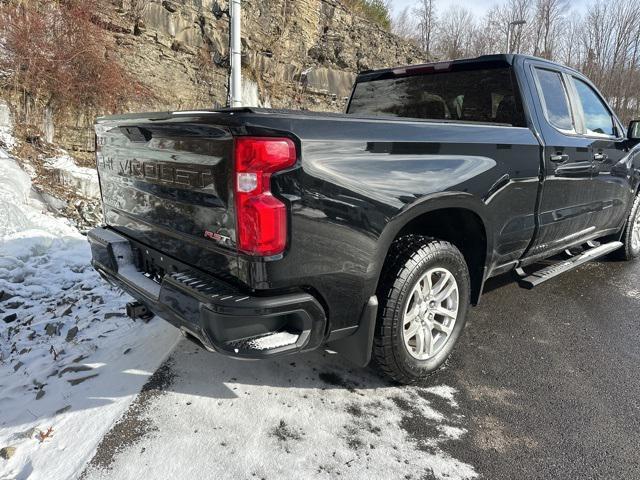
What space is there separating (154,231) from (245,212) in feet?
2.83

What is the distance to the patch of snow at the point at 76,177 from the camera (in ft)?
23.8

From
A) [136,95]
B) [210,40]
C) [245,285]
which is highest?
[210,40]

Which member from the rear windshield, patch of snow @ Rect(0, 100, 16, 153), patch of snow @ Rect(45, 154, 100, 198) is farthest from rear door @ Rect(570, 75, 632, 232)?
patch of snow @ Rect(0, 100, 16, 153)

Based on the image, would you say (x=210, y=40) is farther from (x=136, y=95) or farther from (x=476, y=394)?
(x=476, y=394)

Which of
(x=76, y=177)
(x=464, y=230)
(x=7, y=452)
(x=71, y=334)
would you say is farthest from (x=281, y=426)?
(x=76, y=177)

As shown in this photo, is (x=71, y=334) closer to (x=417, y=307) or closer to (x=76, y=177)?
(x=417, y=307)

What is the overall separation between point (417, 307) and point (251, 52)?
14.0m

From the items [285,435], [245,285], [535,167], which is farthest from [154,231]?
[535,167]

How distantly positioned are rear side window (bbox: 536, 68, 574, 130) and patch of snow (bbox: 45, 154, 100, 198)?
654 cm

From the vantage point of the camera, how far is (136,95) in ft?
33.4

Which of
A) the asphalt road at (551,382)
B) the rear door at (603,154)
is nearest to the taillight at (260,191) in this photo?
the asphalt road at (551,382)

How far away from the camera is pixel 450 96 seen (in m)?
3.70

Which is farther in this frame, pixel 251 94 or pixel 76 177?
pixel 251 94

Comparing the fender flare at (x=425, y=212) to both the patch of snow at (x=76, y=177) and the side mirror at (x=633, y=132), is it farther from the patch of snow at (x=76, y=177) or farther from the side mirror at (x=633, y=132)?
the patch of snow at (x=76, y=177)
